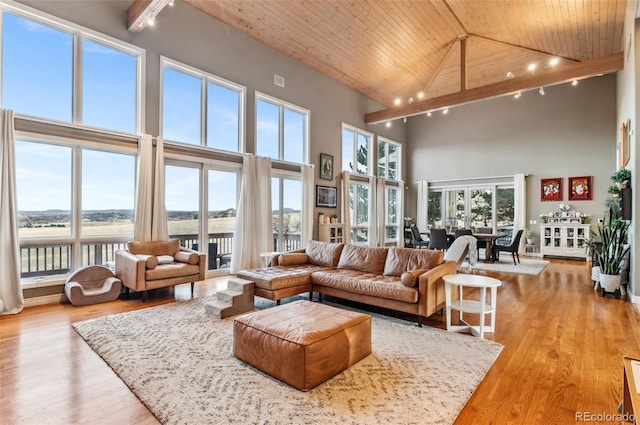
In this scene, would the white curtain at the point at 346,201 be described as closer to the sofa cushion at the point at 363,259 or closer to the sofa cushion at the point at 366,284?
the sofa cushion at the point at 363,259

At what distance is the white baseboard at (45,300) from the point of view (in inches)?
161

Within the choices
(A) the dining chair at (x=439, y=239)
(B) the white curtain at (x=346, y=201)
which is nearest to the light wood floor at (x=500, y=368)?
(A) the dining chair at (x=439, y=239)

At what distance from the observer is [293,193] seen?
24.7ft

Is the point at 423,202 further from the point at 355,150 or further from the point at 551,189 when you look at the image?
the point at 551,189

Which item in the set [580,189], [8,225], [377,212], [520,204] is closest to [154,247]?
[8,225]

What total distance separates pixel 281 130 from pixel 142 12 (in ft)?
10.8

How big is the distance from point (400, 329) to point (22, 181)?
16.5ft

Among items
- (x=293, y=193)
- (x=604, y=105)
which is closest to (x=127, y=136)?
(x=293, y=193)

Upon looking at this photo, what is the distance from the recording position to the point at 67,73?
4.51m

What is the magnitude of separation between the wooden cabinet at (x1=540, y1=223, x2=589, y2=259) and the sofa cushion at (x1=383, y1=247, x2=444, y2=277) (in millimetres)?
6860

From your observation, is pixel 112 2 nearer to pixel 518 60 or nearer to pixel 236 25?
pixel 236 25

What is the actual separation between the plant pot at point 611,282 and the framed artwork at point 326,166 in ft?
18.3

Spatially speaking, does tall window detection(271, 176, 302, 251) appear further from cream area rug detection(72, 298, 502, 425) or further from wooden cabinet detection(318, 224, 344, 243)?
cream area rug detection(72, 298, 502, 425)

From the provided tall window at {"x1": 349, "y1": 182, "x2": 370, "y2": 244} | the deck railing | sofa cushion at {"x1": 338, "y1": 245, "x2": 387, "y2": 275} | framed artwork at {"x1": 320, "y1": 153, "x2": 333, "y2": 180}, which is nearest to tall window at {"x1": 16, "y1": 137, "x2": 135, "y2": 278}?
the deck railing
